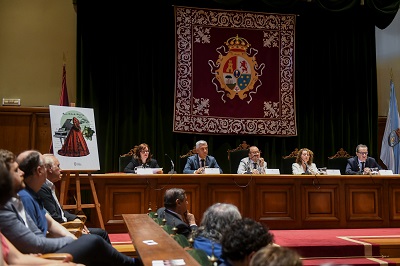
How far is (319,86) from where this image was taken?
8875 mm

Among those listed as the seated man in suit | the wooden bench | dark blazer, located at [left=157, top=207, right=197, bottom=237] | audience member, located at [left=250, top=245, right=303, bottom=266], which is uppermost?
the seated man in suit

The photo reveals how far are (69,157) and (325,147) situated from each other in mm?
5114

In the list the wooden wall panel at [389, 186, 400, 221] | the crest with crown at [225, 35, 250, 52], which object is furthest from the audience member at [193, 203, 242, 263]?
the crest with crown at [225, 35, 250, 52]

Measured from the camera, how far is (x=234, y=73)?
8.59 m

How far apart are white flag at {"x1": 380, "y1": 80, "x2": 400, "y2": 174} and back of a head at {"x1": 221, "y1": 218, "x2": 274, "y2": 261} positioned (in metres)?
7.18

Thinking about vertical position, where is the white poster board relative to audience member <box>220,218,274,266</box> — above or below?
above

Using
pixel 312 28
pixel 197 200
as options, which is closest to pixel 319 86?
pixel 312 28

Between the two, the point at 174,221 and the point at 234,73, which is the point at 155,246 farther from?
the point at 234,73

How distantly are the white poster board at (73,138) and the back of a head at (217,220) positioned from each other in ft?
10.7

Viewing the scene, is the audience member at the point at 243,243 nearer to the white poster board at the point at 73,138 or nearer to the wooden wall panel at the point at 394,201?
the white poster board at the point at 73,138

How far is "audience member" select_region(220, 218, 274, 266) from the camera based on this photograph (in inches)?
70.5

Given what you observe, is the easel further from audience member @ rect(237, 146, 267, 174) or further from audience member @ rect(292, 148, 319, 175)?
audience member @ rect(292, 148, 319, 175)

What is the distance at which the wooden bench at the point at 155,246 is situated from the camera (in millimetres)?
2215

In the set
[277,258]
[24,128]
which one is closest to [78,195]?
[24,128]
